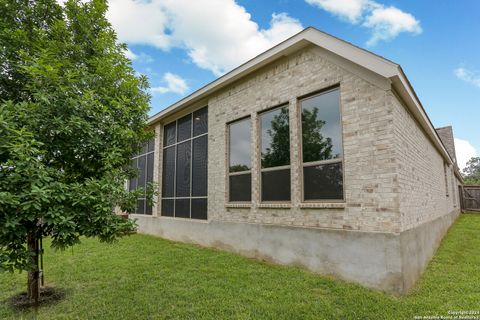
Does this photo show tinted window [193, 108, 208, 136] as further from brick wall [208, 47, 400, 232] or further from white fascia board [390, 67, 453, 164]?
white fascia board [390, 67, 453, 164]

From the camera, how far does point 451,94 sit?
12555mm

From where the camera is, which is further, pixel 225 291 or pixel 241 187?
pixel 241 187

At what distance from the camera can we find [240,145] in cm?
733

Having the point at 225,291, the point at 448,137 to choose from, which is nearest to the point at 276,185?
the point at 225,291

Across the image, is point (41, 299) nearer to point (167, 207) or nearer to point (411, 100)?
point (167, 207)

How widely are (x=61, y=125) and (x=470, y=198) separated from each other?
25.2m

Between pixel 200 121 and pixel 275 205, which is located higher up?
pixel 200 121

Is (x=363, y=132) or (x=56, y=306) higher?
(x=363, y=132)

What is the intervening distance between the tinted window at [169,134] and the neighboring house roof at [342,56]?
2.47m

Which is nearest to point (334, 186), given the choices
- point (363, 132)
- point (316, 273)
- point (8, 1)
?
point (363, 132)

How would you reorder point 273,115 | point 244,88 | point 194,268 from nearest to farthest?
1. point 194,268
2. point 273,115
3. point 244,88

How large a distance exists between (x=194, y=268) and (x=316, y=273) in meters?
2.59

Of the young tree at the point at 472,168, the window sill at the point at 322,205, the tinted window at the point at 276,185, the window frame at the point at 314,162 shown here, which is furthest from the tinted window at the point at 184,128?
the young tree at the point at 472,168

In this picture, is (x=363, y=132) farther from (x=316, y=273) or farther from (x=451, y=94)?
(x=451, y=94)
